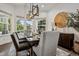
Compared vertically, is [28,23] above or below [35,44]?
above

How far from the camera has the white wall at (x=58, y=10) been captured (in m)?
1.88

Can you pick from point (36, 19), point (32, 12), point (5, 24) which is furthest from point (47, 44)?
point (5, 24)

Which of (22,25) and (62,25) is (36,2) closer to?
(22,25)

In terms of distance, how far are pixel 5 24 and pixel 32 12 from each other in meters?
0.52

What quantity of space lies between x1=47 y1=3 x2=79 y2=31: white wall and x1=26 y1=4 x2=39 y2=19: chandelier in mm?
231

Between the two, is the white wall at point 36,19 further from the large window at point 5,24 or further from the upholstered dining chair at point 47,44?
the large window at point 5,24

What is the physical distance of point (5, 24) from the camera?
195cm

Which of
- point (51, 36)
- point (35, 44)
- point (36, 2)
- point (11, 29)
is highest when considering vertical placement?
point (36, 2)

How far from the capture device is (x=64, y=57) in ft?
6.34

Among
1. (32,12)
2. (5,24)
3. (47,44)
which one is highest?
(32,12)

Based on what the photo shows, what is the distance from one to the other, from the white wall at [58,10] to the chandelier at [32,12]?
0.23m

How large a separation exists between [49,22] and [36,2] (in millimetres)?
411

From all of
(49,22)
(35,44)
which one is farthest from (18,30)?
(49,22)

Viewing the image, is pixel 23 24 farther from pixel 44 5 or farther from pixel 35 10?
pixel 44 5
